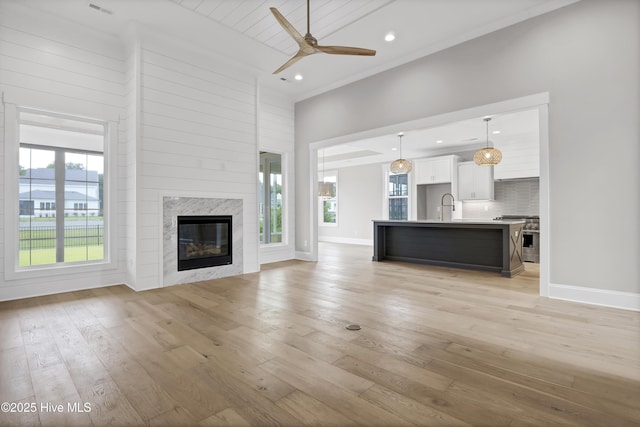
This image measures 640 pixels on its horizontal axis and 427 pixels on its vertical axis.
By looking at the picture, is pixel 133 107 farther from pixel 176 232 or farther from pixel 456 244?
pixel 456 244

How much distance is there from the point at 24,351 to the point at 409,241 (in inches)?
217

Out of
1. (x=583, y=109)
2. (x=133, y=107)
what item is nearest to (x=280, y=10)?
(x=133, y=107)

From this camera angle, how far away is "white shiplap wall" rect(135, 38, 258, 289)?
4176 millimetres

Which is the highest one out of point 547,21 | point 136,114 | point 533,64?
point 547,21

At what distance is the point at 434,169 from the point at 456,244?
3.89 m

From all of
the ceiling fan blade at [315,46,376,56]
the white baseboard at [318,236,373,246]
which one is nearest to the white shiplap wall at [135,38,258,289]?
the ceiling fan blade at [315,46,376,56]

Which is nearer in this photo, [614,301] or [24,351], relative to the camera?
[24,351]

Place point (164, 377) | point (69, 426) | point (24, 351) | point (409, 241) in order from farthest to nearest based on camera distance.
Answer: point (409, 241), point (24, 351), point (164, 377), point (69, 426)

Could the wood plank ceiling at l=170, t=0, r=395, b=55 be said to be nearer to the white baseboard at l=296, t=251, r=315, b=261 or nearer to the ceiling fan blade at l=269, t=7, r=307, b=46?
the ceiling fan blade at l=269, t=7, r=307, b=46

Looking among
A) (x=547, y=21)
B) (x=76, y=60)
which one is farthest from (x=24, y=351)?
(x=547, y=21)

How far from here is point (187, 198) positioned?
180 inches

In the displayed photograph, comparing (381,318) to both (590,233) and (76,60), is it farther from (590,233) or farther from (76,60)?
(76,60)

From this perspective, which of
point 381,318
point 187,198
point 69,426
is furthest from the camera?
point 187,198

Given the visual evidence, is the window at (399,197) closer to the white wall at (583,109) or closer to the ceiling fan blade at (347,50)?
the white wall at (583,109)
